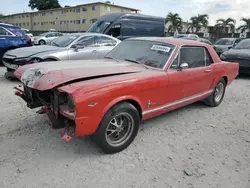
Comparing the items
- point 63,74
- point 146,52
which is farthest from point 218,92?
point 63,74

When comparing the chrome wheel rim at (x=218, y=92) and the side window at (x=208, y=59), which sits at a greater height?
the side window at (x=208, y=59)

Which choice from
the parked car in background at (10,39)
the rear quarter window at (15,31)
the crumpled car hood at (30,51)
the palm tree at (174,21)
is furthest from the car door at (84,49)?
the palm tree at (174,21)

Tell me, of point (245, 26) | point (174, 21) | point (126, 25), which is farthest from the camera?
point (174, 21)

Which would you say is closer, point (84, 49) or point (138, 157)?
point (138, 157)

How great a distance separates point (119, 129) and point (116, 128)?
0.06m

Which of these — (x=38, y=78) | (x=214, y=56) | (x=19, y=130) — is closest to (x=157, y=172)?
(x=38, y=78)

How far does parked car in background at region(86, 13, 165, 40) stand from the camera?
1150 centimetres

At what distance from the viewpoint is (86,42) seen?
741 centimetres

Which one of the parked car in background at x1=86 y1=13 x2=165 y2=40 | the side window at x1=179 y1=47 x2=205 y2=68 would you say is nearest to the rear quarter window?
the parked car in background at x1=86 y1=13 x2=165 y2=40

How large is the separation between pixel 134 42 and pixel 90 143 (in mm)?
2149

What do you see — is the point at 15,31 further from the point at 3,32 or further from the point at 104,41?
the point at 104,41

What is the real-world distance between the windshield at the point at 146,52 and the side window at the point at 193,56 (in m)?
0.28

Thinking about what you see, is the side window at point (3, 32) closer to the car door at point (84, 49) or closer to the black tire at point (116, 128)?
the car door at point (84, 49)

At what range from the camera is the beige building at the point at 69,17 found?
4566cm
